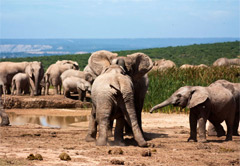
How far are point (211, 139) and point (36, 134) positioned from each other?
13.2ft

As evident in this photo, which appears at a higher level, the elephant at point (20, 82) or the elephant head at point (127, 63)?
the elephant head at point (127, 63)

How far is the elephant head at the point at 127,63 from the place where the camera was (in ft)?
37.9

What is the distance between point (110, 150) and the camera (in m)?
8.99

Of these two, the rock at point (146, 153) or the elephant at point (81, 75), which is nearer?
the rock at point (146, 153)

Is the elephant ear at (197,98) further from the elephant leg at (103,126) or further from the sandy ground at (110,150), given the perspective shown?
the elephant leg at (103,126)

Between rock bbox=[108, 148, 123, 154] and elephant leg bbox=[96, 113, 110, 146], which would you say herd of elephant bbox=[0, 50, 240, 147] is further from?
rock bbox=[108, 148, 123, 154]

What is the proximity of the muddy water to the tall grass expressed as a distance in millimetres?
2664

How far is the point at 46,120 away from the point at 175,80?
757 centimetres

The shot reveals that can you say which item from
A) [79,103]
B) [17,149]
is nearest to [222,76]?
[79,103]

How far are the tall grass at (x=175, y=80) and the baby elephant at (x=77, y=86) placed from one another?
9.04 feet

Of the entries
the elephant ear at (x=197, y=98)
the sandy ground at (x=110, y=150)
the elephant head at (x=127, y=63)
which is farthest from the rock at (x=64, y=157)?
the elephant ear at (x=197, y=98)

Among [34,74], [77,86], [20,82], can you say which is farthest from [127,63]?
[20,82]

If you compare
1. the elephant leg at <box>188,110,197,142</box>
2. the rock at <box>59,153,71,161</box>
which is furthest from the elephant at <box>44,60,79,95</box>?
the rock at <box>59,153,71,161</box>

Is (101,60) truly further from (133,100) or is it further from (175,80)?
(175,80)
